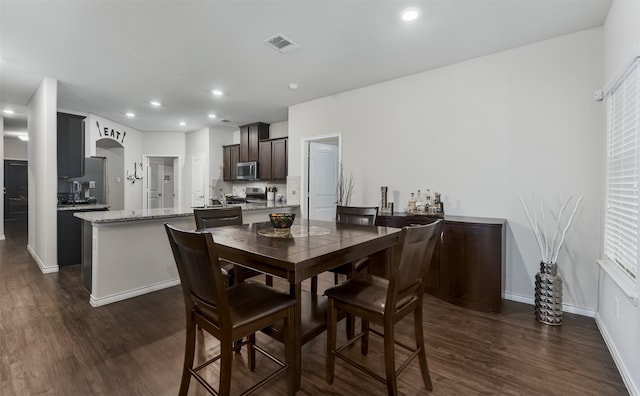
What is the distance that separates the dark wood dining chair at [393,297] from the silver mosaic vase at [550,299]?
1.58m

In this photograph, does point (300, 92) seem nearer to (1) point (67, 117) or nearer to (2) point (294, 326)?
(2) point (294, 326)

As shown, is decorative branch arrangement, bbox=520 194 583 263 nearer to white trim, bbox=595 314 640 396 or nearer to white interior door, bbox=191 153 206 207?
white trim, bbox=595 314 640 396

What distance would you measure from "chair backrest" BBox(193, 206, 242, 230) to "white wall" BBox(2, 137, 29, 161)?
9366 mm

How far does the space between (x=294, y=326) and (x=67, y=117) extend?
19.6 ft

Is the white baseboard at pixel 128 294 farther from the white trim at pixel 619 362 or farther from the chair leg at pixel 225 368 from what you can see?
the white trim at pixel 619 362

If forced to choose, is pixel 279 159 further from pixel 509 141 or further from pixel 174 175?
pixel 174 175

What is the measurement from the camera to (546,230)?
297cm

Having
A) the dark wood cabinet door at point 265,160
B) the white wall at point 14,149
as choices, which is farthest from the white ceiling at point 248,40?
the white wall at point 14,149

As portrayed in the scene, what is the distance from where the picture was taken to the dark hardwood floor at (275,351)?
5.86 ft

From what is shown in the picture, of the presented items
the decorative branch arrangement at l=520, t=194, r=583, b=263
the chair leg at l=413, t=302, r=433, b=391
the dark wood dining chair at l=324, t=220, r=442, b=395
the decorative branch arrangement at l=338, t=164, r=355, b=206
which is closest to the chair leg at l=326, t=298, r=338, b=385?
the dark wood dining chair at l=324, t=220, r=442, b=395

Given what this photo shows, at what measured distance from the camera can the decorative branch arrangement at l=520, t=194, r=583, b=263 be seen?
279cm

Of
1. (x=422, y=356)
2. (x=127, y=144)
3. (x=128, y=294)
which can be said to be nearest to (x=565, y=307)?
(x=422, y=356)

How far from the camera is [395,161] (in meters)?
4.05

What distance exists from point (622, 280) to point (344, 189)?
126 inches
